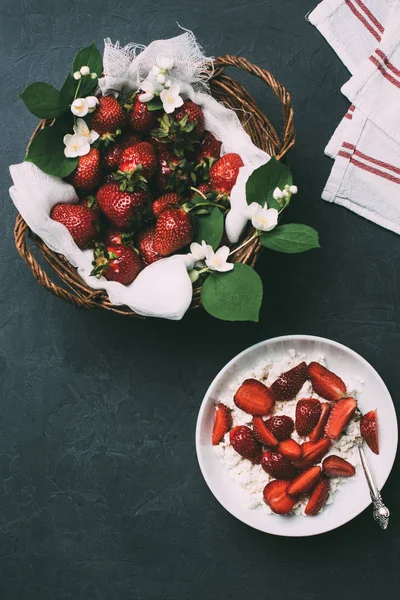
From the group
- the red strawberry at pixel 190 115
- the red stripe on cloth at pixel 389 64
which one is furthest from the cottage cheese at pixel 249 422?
the red stripe on cloth at pixel 389 64

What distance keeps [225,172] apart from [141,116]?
0.53 ft

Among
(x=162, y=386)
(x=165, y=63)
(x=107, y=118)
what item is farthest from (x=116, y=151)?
(x=162, y=386)

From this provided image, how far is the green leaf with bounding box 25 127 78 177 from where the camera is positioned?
1.13 meters

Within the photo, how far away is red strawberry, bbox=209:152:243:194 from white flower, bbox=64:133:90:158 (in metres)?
0.20

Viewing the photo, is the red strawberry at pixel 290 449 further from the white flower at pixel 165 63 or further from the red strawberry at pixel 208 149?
the white flower at pixel 165 63

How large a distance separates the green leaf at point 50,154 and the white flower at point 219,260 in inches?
10.3

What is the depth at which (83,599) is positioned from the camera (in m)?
1.35

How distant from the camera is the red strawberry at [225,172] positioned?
115 cm

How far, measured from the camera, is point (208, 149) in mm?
1196

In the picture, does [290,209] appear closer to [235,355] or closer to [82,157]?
[235,355]

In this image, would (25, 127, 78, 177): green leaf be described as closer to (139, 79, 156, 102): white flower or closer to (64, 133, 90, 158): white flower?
(64, 133, 90, 158): white flower

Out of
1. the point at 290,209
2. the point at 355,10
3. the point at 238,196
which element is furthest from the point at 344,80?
the point at 238,196

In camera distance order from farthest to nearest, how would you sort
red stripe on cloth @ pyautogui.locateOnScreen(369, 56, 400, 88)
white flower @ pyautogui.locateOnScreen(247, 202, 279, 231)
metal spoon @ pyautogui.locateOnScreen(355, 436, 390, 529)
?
red stripe on cloth @ pyautogui.locateOnScreen(369, 56, 400, 88) < metal spoon @ pyautogui.locateOnScreen(355, 436, 390, 529) < white flower @ pyautogui.locateOnScreen(247, 202, 279, 231)

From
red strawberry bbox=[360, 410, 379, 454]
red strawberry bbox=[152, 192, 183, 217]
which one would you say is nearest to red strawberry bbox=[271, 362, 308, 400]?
red strawberry bbox=[360, 410, 379, 454]
